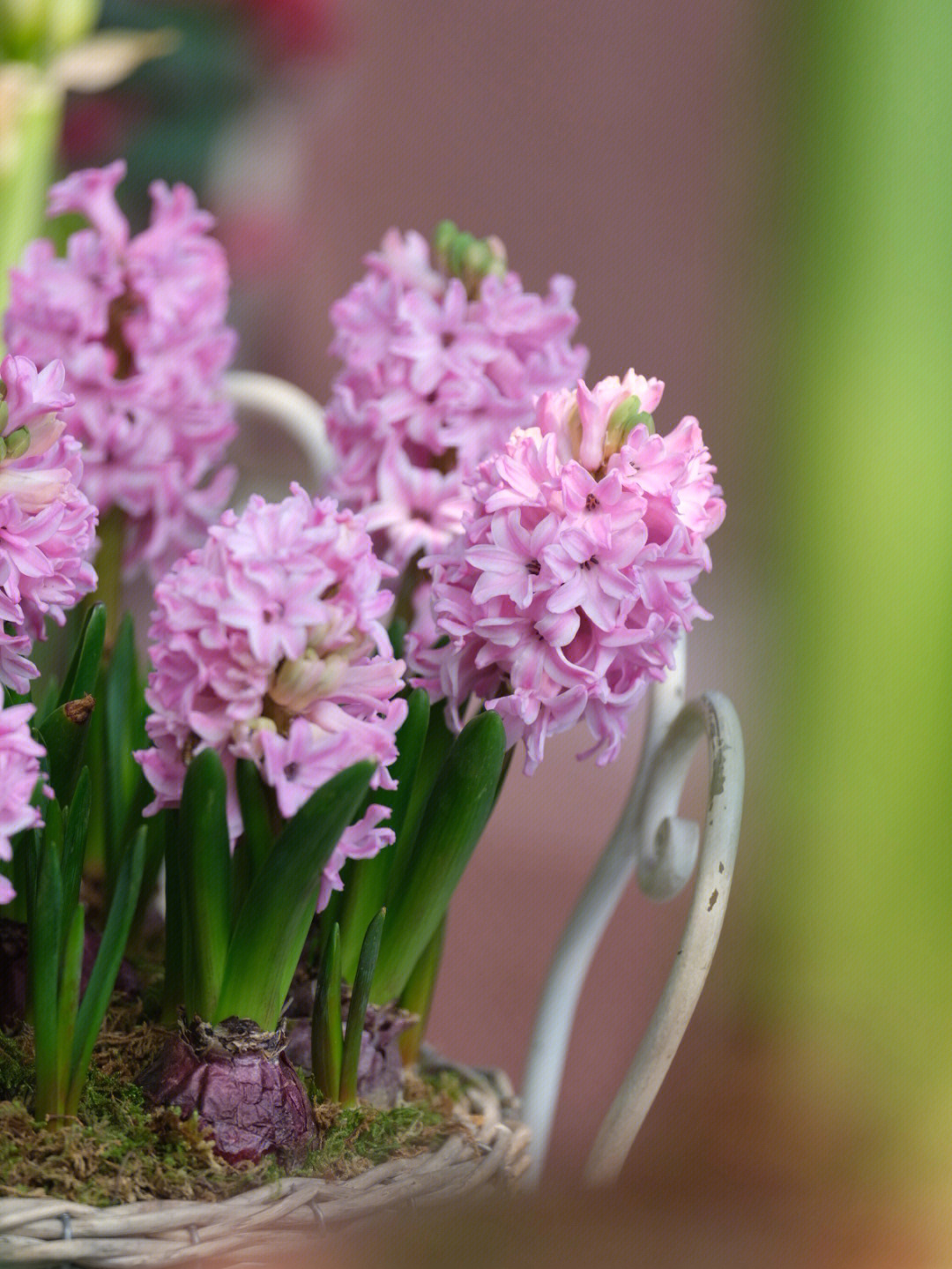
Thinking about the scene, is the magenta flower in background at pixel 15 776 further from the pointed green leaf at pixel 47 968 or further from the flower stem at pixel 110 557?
the flower stem at pixel 110 557

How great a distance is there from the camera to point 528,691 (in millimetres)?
509

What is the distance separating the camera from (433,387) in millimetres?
662

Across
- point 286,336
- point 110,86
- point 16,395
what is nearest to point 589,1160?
point 16,395

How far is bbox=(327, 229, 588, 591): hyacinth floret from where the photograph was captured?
66 centimetres

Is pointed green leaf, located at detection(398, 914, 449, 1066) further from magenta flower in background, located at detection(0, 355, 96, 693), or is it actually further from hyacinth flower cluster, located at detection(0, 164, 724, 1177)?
magenta flower in background, located at detection(0, 355, 96, 693)

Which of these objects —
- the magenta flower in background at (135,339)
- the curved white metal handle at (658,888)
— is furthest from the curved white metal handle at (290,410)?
the curved white metal handle at (658,888)

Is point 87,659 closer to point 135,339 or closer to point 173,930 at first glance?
point 173,930

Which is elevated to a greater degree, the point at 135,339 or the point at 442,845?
the point at 135,339

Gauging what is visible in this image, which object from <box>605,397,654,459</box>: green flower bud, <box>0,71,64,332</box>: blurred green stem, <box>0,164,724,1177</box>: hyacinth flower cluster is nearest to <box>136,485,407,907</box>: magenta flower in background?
<box>0,164,724,1177</box>: hyacinth flower cluster

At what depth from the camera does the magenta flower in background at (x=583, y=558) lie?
1.63 ft

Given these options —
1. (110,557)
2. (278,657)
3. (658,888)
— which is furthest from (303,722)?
(110,557)

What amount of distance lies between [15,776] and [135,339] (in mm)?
360

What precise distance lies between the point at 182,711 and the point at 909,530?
53.5 inches

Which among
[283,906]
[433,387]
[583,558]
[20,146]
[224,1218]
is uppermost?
[20,146]
